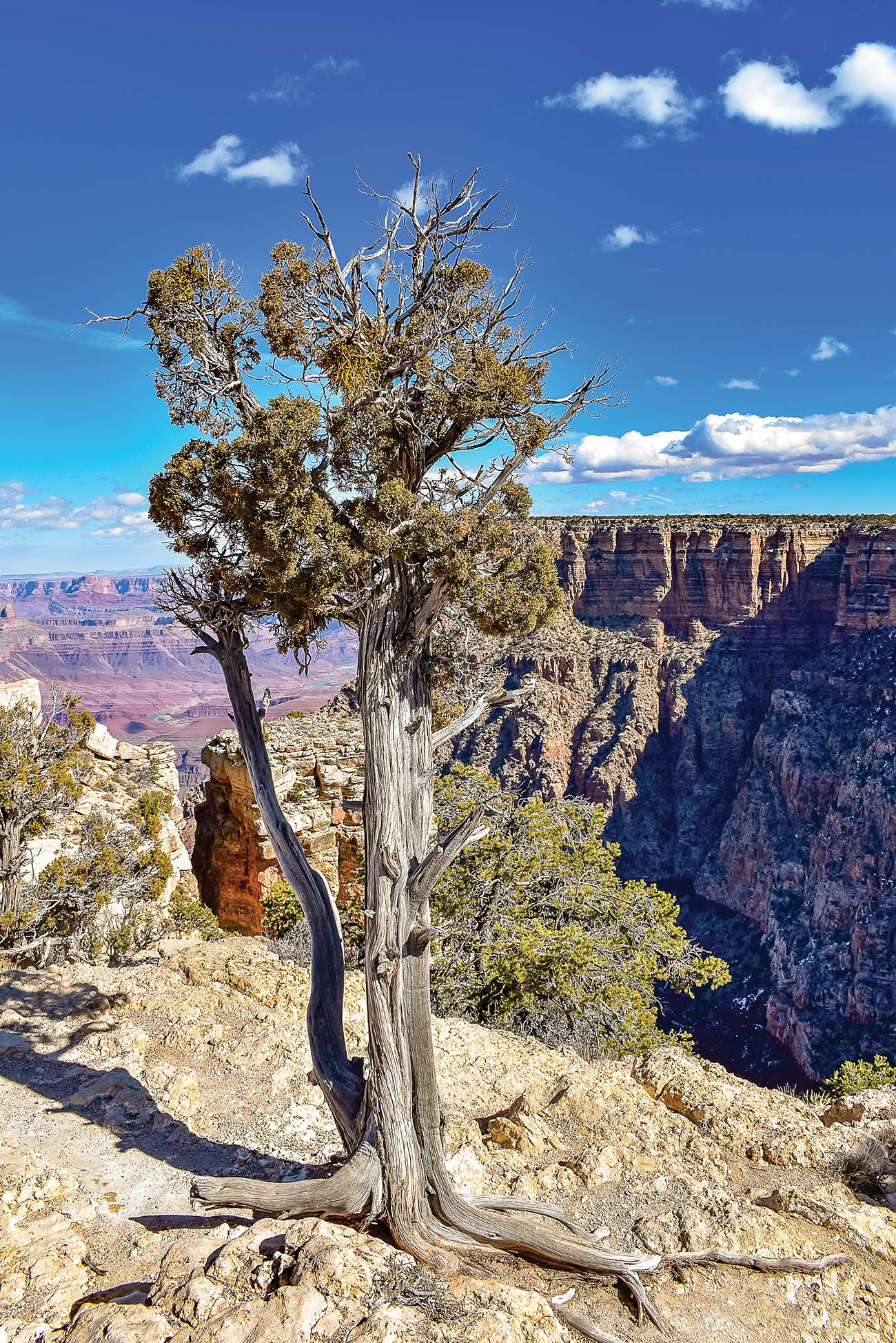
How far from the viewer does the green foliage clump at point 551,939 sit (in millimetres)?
12094

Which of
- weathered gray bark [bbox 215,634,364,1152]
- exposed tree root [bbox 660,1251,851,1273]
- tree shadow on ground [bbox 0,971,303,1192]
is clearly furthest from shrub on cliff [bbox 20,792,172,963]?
exposed tree root [bbox 660,1251,851,1273]

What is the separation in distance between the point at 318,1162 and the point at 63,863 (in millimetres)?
8938

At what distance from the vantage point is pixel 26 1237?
5570 mm

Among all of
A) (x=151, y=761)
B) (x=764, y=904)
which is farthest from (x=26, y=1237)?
(x=764, y=904)

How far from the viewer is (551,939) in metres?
12.2

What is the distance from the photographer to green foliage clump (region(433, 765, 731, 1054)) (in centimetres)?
1209

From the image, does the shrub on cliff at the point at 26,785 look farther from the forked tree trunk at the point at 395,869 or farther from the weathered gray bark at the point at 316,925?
the forked tree trunk at the point at 395,869

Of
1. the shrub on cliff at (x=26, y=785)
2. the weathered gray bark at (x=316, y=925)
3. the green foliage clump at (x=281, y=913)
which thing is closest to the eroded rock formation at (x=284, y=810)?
the green foliage clump at (x=281, y=913)

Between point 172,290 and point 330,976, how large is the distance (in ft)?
19.8

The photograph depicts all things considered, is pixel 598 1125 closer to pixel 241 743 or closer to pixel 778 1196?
pixel 778 1196

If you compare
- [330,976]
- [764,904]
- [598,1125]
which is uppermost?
[330,976]

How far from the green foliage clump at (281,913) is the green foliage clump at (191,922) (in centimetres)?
85

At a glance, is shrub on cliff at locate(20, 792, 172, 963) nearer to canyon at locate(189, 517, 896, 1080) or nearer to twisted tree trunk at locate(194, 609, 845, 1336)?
twisted tree trunk at locate(194, 609, 845, 1336)

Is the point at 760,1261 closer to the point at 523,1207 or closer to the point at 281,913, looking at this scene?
the point at 523,1207
